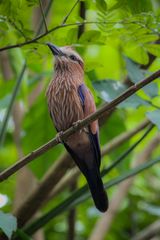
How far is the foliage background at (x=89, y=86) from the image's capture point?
2.19 m

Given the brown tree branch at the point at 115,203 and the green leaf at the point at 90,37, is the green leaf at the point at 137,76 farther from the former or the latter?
the brown tree branch at the point at 115,203

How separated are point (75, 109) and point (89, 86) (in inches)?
19.3

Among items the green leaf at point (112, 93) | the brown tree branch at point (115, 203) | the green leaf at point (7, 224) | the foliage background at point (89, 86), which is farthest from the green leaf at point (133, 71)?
the green leaf at point (7, 224)

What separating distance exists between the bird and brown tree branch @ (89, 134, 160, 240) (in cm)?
42

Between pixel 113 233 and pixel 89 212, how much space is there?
0.31m

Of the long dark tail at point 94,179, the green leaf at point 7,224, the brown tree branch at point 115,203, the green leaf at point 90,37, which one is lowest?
the brown tree branch at point 115,203

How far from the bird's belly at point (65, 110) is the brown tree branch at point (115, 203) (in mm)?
639

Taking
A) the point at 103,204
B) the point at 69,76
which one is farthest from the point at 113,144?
the point at 69,76

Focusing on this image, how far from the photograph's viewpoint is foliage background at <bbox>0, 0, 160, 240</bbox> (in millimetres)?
2188

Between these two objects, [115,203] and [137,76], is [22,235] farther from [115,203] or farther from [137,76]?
[115,203]

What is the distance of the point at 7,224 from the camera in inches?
79.3

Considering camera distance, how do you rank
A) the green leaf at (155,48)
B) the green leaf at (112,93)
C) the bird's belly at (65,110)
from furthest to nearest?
the bird's belly at (65,110) < the green leaf at (112,93) < the green leaf at (155,48)

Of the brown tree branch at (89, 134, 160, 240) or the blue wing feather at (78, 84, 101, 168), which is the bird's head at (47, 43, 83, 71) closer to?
the blue wing feather at (78, 84, 101, 168)

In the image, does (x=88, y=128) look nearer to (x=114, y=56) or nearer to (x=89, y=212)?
(x=89, y=212)
